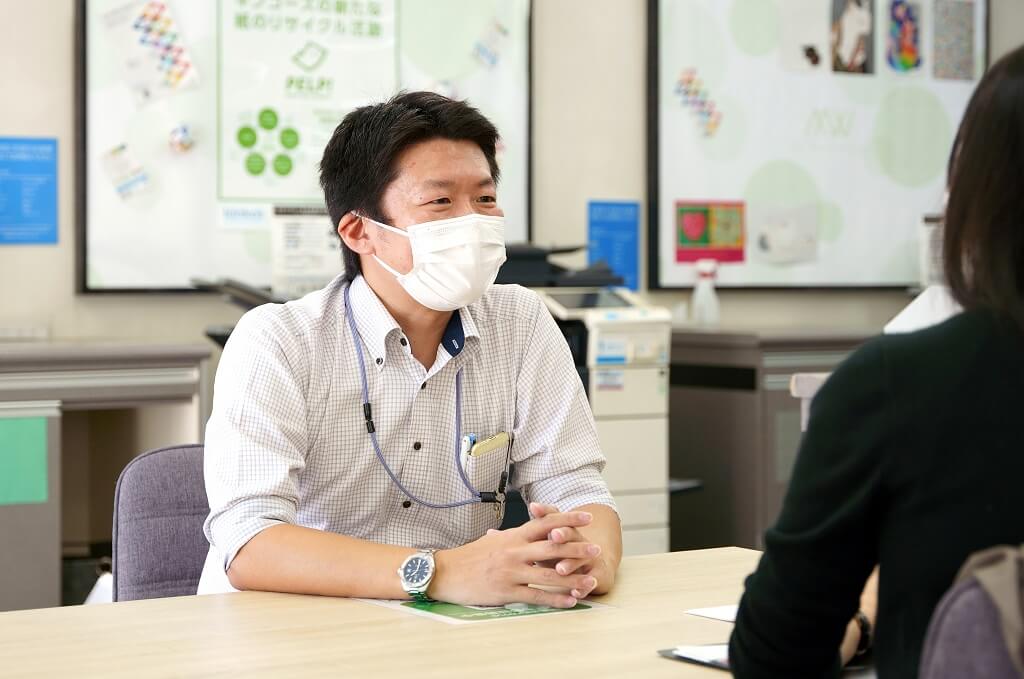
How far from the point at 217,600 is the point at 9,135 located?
2581 mm

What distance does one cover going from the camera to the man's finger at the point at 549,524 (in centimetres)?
147

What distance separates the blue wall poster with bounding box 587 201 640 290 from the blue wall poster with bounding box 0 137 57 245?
1.79m

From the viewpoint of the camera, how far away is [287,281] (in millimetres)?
3730

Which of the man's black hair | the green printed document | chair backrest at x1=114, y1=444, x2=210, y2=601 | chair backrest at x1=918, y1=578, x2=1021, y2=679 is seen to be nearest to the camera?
chair backrest at x1=918, y1=578, x2=1021, y2=679

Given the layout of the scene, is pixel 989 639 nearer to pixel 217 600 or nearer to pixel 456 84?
pixel 217 600

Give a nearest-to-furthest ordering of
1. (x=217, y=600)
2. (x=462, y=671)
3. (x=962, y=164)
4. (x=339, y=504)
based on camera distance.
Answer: (x=962, y=164), (x=462, y=671), (x=217, y=600), (x=339, y=504)

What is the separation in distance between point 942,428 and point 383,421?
43.1 inches

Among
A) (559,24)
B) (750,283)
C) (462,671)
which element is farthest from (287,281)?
(462,671)

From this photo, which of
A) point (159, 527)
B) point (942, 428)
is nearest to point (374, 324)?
point (159, 527)

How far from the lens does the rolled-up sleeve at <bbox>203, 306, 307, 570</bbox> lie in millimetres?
1588

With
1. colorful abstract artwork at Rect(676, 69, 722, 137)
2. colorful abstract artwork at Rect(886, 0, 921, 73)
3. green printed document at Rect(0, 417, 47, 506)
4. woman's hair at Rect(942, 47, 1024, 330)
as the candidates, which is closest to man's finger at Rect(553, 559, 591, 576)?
woman's hair at Rect(942, 47, 1024, 330)

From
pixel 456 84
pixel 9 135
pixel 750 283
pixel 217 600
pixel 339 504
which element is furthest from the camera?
pixel 750 283

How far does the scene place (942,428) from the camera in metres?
0.80

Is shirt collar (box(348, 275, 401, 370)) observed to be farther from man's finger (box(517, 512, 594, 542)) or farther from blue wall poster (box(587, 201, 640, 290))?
blue wall poster (box(587, 201, 640, 290))
